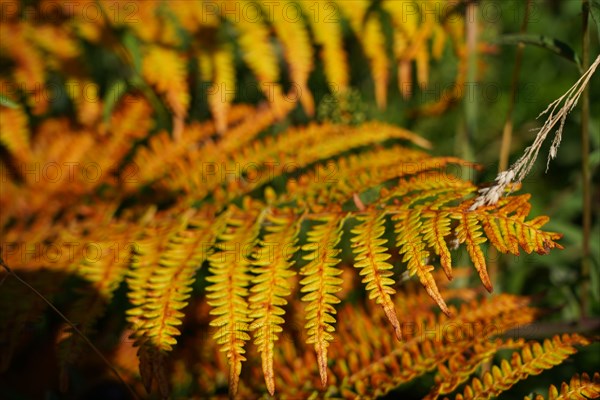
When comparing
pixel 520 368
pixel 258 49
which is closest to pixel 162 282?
pixel 520 368

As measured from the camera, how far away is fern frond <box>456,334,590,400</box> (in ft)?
3.71

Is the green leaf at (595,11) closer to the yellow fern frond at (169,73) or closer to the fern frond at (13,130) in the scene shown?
the yellow fern frond at (169,73)

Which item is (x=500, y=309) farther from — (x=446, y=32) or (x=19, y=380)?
(x=19, y=380)

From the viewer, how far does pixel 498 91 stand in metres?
2.62

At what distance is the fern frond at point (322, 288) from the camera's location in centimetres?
101

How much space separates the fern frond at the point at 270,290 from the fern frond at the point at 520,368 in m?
0.38

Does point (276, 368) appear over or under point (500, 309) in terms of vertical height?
under

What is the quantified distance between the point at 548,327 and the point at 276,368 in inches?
28.8

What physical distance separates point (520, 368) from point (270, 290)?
52 cm

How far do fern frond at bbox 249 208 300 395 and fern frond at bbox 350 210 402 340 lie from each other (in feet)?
0.47

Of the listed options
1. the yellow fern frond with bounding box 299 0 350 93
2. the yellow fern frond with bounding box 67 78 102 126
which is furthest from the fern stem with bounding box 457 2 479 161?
the yellow fern frond with bounding box 67 78 102 126

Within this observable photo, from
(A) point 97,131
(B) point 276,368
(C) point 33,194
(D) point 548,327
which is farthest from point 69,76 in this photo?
(D) point 548,327

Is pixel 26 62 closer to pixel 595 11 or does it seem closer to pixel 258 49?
pixel 258 49

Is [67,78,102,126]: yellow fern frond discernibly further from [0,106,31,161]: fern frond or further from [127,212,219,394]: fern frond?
[127,212,219,394]: fern frond
